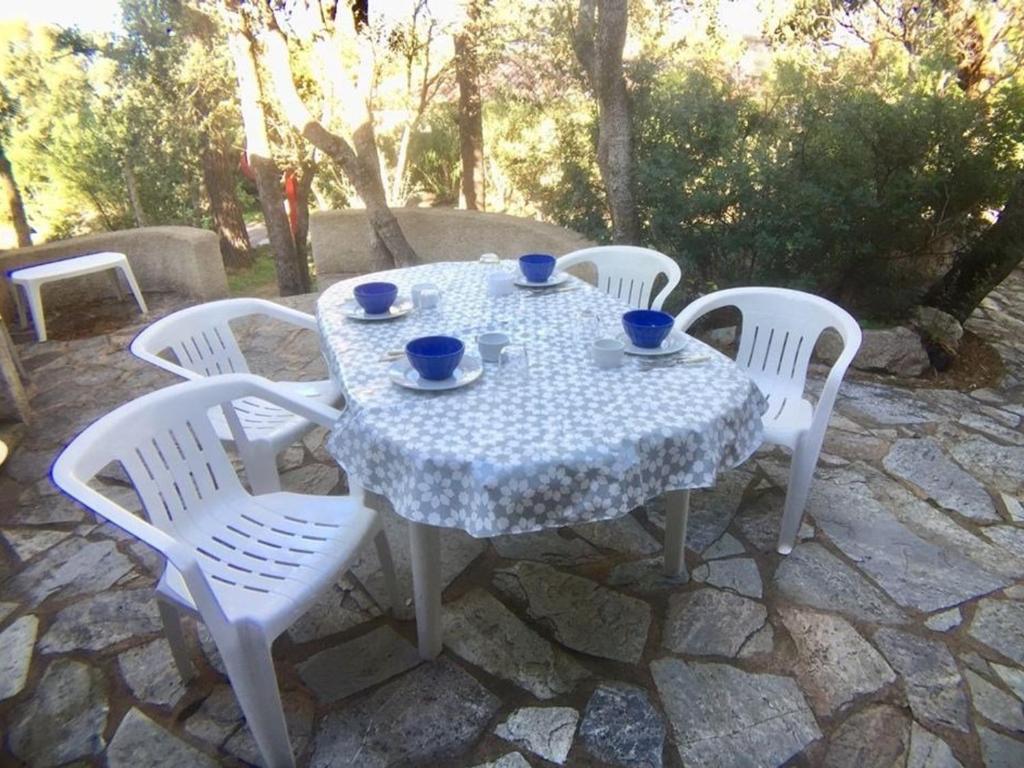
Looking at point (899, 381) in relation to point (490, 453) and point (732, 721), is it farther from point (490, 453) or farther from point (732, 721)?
point (490, 453)

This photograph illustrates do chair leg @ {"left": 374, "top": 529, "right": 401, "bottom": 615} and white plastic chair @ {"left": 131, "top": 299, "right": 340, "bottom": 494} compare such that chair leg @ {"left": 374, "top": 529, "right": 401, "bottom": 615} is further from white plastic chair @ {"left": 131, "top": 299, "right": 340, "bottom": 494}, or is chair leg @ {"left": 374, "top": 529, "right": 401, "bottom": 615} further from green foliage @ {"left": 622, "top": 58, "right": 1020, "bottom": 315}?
green foliage @ {"left": 622, "top": 58, "right": 1020, "bottom": 315}

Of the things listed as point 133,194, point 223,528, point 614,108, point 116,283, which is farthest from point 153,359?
point 133,194

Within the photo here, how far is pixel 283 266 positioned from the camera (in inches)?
260

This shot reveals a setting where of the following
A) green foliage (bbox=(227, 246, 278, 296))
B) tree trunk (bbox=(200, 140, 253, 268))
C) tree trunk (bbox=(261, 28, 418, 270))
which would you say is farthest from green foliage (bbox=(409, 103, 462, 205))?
tree trunk (bbox=(261, 28, 418, 270))

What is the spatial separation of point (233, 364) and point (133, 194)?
727 centimetres

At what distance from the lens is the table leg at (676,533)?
199cm

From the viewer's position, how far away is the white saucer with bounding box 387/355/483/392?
1574 millimetres

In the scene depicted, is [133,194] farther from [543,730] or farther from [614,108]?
[543,730]

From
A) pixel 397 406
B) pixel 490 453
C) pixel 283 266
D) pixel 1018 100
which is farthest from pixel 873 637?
pixel 283 266

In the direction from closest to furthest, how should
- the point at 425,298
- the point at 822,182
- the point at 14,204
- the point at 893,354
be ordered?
the point at 425,298, the point at 893,354, the point at 822,182, the point at 14,204

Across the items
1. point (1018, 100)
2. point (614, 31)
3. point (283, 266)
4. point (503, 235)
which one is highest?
point (614, 31)

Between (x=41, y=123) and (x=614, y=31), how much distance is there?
7932 mm

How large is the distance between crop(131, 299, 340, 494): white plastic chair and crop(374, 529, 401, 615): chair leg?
1.61ft

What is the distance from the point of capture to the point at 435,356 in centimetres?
156
